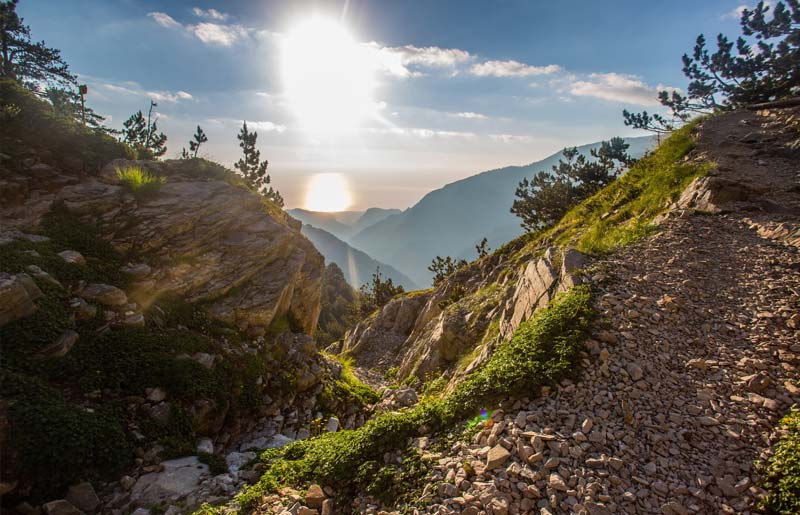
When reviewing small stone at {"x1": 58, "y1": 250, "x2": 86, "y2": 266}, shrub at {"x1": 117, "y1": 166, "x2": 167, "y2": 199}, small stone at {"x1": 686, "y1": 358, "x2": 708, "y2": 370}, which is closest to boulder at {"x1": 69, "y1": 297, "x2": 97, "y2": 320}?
small stone at {"x1": 58, "y1": 250, "x2": 86, "y2": 266}

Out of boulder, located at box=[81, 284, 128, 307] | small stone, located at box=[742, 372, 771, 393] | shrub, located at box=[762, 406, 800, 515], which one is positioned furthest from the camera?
boulder, located at box=[81, 284, 128, 307]

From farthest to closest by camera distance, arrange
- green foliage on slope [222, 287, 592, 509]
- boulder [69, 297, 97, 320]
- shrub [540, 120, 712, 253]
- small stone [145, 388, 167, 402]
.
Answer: shrub [540, 120, 712, 253]
boulder [69, 297, 97, 320]
small stone [145, 388, 167, 402]
green foliage on slope [222, 287, 592, 509]

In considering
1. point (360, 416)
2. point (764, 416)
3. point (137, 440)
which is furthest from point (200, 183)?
point (764, 416)

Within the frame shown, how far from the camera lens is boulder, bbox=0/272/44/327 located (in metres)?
8.13

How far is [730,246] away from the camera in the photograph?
10.6 meters

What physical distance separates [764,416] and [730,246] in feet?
22.4

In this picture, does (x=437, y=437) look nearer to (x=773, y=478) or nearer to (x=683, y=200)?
(x=773, y=478)

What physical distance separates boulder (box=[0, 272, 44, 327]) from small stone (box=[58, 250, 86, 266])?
72.3 inches

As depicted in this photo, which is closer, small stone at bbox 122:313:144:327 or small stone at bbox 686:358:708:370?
small stone at bbox 686:358:708:370

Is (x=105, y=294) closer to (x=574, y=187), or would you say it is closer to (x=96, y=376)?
(x=96, y=376)

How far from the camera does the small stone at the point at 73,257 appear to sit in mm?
10703

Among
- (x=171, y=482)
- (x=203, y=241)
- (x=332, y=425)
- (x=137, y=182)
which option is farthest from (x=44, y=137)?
(x=332, y=425)

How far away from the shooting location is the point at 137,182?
1438 centimetres

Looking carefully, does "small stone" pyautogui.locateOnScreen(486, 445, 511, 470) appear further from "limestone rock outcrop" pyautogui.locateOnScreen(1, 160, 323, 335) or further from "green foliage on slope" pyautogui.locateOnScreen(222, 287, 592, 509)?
"limestone rock outcrop" pyautogui.locateOnScreen(1, 160, 323, 335)
